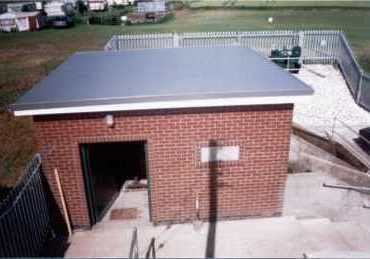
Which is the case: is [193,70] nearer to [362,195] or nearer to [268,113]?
[268,113]

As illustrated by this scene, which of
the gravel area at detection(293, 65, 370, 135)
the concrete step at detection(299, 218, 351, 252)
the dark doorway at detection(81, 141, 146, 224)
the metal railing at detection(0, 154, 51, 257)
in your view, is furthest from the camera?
the gravel area at detection(293, 65, 370, 135)

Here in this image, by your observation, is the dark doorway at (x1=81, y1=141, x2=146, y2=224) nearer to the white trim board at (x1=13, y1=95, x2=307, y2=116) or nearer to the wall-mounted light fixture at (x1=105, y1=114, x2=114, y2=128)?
the wall-mounted light fixture at (x1=105, y1=114, x2=114, y2=128)

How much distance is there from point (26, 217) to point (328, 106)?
12900 millimetres

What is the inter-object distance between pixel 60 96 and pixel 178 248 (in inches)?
146

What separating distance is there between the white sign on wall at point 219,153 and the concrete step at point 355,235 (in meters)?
2.73

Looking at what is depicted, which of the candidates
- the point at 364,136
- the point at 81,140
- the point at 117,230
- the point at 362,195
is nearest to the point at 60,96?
the point at 81,140

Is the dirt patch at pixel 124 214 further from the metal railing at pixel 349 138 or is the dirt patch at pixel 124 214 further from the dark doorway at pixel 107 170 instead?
the metal railing at pixel 349 138

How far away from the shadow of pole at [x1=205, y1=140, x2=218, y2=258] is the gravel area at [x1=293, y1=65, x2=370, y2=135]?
5.96 meters

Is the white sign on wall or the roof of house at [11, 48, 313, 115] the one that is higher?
the roof of house at [11, 48, 313, 115]

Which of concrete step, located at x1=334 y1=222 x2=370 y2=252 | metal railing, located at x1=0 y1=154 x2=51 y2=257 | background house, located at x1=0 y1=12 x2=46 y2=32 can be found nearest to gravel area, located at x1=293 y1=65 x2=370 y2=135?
concrete step, located at x1=334 y1=222 x2=370 y2=252

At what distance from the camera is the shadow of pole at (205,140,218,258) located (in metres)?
7.50

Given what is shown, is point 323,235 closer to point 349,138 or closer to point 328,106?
point 349,138

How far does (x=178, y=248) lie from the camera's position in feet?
24.5

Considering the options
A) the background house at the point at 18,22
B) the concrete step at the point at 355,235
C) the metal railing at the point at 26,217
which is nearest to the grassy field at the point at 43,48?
the background house at the point at 18,22
